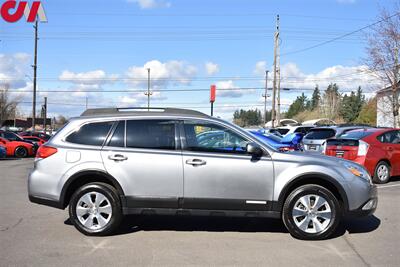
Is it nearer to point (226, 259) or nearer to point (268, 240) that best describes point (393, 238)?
point (268, 240)

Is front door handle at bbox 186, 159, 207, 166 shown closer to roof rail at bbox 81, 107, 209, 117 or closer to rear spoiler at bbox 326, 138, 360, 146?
roof rail at bbox 81, 107, 209, 117

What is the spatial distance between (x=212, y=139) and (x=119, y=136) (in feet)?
4.41

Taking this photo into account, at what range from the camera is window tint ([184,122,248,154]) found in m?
6.37

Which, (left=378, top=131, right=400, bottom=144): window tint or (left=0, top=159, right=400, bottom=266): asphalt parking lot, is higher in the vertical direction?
(left=378, top=131, right=400, bottom=144): window tint

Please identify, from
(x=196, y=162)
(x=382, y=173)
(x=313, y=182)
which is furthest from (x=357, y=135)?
(x=196, y=162)

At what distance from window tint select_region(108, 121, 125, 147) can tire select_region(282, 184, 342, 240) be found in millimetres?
2477

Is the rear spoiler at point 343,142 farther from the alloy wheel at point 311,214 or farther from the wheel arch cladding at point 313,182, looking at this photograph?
the alloy wheel at point 311,214

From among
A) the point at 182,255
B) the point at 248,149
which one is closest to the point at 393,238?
the point at 248,149

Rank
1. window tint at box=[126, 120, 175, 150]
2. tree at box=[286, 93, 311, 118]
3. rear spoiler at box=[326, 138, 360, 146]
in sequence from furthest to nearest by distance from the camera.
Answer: tree at box=[286, 93, 311, 118] < rear spoiler at box=[326, 138, 360, 146] < window tint at box=[126, 120, 175, 150]

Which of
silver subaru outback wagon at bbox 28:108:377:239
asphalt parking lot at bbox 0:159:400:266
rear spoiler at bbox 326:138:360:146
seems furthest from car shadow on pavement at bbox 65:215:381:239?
rear spoiler at bbox 326:138:360:146

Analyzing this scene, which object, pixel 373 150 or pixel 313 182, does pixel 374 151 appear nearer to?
pixel 373 150

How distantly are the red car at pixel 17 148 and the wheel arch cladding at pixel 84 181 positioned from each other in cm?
1773

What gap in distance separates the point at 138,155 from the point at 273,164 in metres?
1.88

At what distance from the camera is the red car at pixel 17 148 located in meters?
22.8
